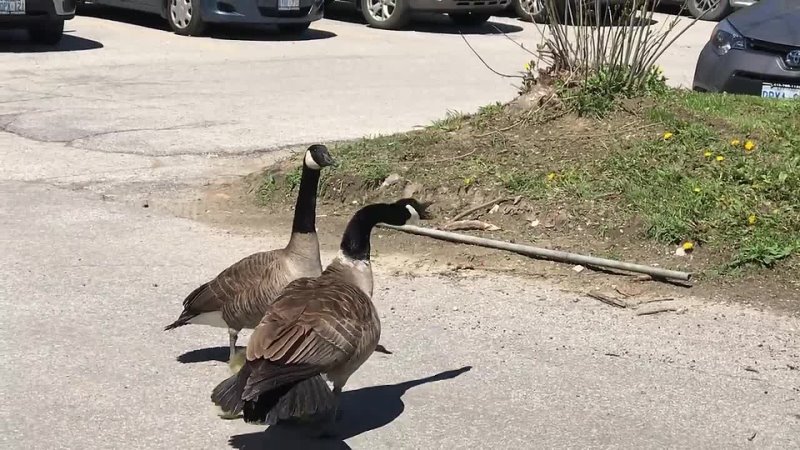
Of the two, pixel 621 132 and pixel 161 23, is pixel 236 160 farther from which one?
pixel 161 23

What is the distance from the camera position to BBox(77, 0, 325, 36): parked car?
17094 millimetres

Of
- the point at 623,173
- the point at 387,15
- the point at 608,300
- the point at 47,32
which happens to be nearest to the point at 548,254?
the point at 608,300

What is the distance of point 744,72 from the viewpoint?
10.5 m

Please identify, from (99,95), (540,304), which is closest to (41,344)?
(540,304)

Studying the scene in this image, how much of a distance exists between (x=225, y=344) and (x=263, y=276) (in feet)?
2.71

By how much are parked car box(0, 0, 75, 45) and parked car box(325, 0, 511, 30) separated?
5984 millimetres

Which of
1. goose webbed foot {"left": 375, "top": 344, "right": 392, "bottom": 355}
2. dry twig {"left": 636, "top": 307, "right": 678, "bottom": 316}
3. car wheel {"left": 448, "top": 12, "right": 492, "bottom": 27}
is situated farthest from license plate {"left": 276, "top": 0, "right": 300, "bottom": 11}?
goose webbed foot {"left": 375, "top": 344, "right": 392, "bottom": 355}

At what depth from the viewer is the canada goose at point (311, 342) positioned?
13.6 ft

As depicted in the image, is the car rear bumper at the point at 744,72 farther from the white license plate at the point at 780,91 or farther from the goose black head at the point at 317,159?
the goose black head at the point at 317,159

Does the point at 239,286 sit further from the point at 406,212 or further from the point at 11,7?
the point at 11,7

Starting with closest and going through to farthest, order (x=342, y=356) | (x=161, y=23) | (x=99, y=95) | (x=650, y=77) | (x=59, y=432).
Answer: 1. (x=342, y=356)
2. (x=59, y=432)
3. (x=650, y=77)
4. (x=99, y=95)
5. (x=161, y=23)

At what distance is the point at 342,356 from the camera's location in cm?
443

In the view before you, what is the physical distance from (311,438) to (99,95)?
858 cm

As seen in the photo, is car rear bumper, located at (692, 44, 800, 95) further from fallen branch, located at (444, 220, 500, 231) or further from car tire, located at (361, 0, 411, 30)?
car tire, located at (361, 0, 411, 30)
